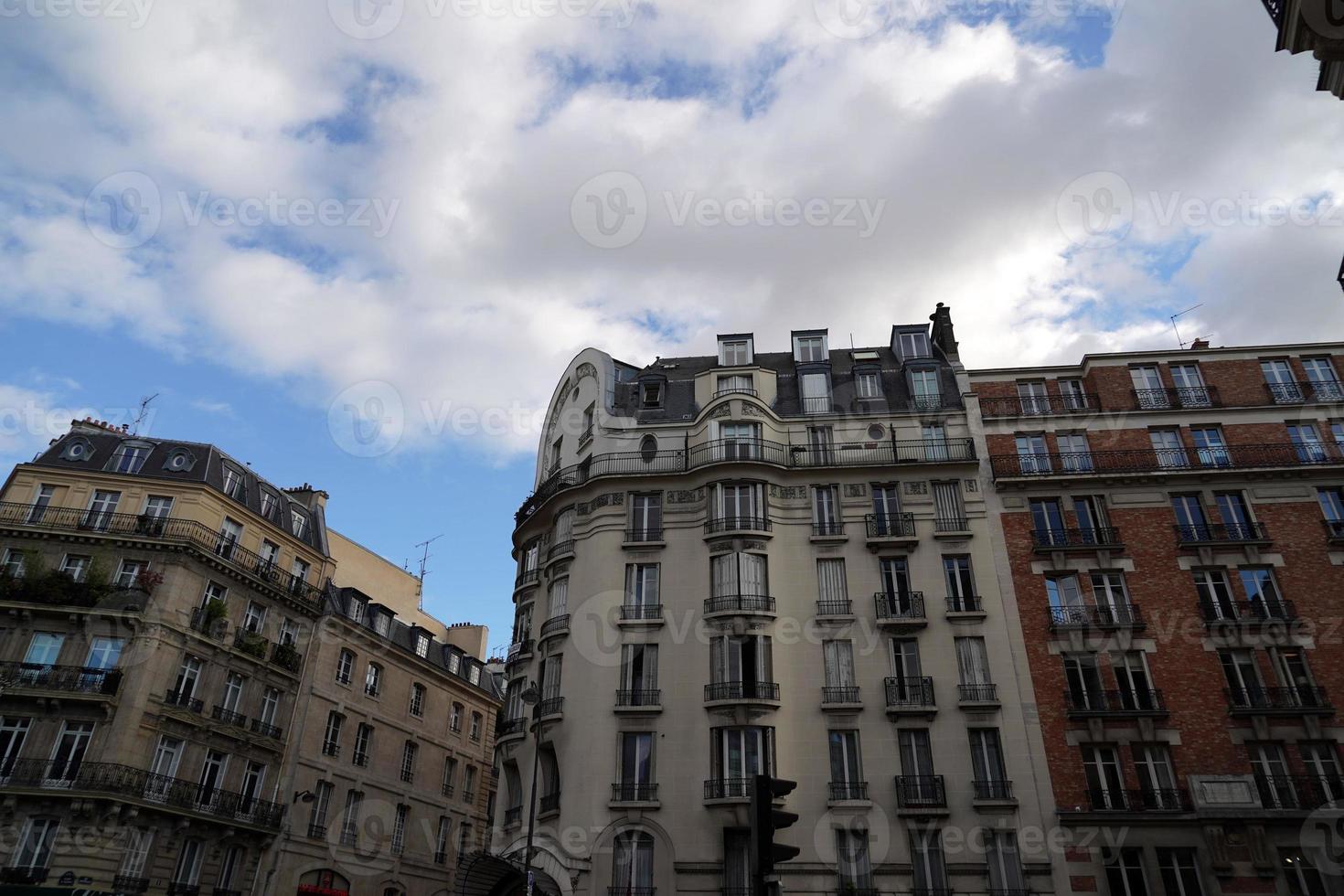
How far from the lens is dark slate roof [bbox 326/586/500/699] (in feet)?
141

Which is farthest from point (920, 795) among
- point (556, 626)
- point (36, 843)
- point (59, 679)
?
point (59, 679)

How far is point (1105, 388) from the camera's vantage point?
3588 centimetres

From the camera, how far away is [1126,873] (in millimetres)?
27344

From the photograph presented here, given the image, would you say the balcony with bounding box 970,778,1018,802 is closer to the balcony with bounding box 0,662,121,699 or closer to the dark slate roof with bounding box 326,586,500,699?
the dark slate roof with bounding box 326,586,500,699

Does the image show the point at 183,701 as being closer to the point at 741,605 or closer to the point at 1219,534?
the point at 741,605

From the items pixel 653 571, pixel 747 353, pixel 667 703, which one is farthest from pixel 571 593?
pixel 747 353

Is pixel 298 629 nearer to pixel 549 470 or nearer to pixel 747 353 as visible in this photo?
pixel 549 470

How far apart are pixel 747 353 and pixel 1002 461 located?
12.2 metres

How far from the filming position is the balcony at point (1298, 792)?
2744cm

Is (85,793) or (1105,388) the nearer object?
(85,793)

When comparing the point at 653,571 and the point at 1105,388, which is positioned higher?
the point at 1105,388

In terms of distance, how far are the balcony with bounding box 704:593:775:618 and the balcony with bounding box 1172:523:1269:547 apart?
50.4 ft

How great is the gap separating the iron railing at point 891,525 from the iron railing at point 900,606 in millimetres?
2228

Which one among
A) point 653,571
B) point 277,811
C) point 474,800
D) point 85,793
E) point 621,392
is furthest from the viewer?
point 474,800
